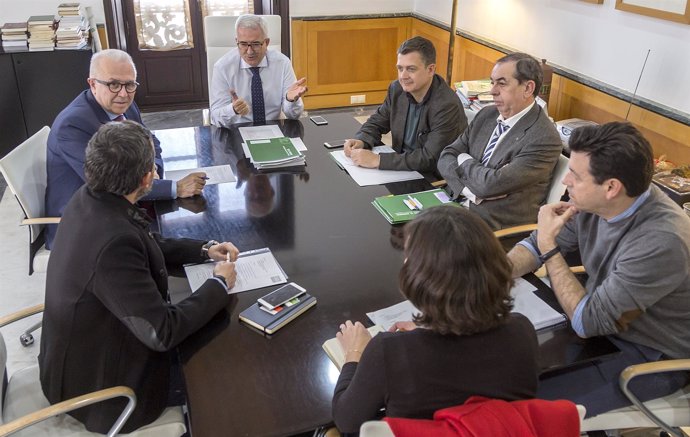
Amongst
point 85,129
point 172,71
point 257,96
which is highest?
point 85,129

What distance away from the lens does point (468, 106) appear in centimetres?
395

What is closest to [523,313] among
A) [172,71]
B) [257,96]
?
[257,96]

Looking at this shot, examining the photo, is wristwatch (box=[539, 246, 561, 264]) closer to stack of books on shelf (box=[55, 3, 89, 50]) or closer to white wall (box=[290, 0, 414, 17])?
stack of books on shelf (box=[55, 3, 89, 50])

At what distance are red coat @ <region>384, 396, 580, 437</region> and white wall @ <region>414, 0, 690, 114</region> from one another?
7.81 ft

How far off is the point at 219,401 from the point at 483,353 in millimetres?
626

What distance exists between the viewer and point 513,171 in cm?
241

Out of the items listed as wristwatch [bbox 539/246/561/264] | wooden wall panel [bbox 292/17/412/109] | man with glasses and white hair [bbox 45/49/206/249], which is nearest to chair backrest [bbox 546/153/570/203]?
wristwatch [bbox 539/246/561/264]

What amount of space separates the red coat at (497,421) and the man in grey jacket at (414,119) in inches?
67.0

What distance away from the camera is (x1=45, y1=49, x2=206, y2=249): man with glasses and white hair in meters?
2.50

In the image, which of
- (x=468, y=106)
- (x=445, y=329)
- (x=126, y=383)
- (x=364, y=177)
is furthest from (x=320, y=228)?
(x=468, y=106)

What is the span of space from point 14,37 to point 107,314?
148 inches

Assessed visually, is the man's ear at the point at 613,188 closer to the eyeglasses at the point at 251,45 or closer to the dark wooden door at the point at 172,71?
the eyeglasses at the point at 251,45

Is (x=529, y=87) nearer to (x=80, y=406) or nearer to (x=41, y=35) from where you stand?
(x=80, y=406)

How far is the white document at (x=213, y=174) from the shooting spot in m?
2.64
